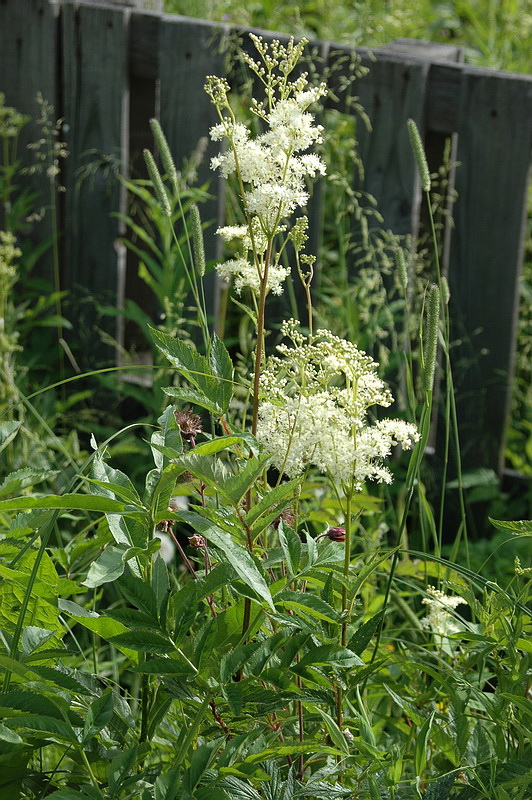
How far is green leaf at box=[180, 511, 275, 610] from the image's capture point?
0.92 m

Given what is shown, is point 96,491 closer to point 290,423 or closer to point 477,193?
point 290,423

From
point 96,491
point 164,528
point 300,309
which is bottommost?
point 300,309

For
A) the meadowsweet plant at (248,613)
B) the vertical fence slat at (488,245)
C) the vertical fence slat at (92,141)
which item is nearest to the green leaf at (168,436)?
the meadowsweet plant at (248,613)

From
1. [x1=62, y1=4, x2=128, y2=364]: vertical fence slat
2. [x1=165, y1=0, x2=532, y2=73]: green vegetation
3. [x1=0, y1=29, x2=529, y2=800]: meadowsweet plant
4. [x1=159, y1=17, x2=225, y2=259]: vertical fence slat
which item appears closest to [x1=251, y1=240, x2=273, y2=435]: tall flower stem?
[x1=0, y1=29, x2=529, y2=800]: meadowsweet plant

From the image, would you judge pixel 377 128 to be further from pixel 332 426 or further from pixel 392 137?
pixel 332 426

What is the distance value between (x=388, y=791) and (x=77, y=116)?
274cm

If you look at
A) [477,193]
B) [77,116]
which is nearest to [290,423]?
[477,193]

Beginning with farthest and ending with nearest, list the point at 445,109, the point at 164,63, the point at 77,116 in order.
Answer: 1. the point at 77,116
2. the point at 164,63
3. the point at 445,109

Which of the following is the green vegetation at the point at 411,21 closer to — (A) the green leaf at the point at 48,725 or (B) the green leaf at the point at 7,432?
(B) the green leaf at the point at 7,432

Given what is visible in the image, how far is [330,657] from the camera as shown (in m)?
1.01

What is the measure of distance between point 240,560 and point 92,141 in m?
2.59

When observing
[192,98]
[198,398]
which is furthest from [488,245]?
[198,398]

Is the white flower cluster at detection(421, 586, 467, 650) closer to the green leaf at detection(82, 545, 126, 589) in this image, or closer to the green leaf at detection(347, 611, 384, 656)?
the green leaf at detection(347, 611, 384, 656)

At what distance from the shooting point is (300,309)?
3.08m
